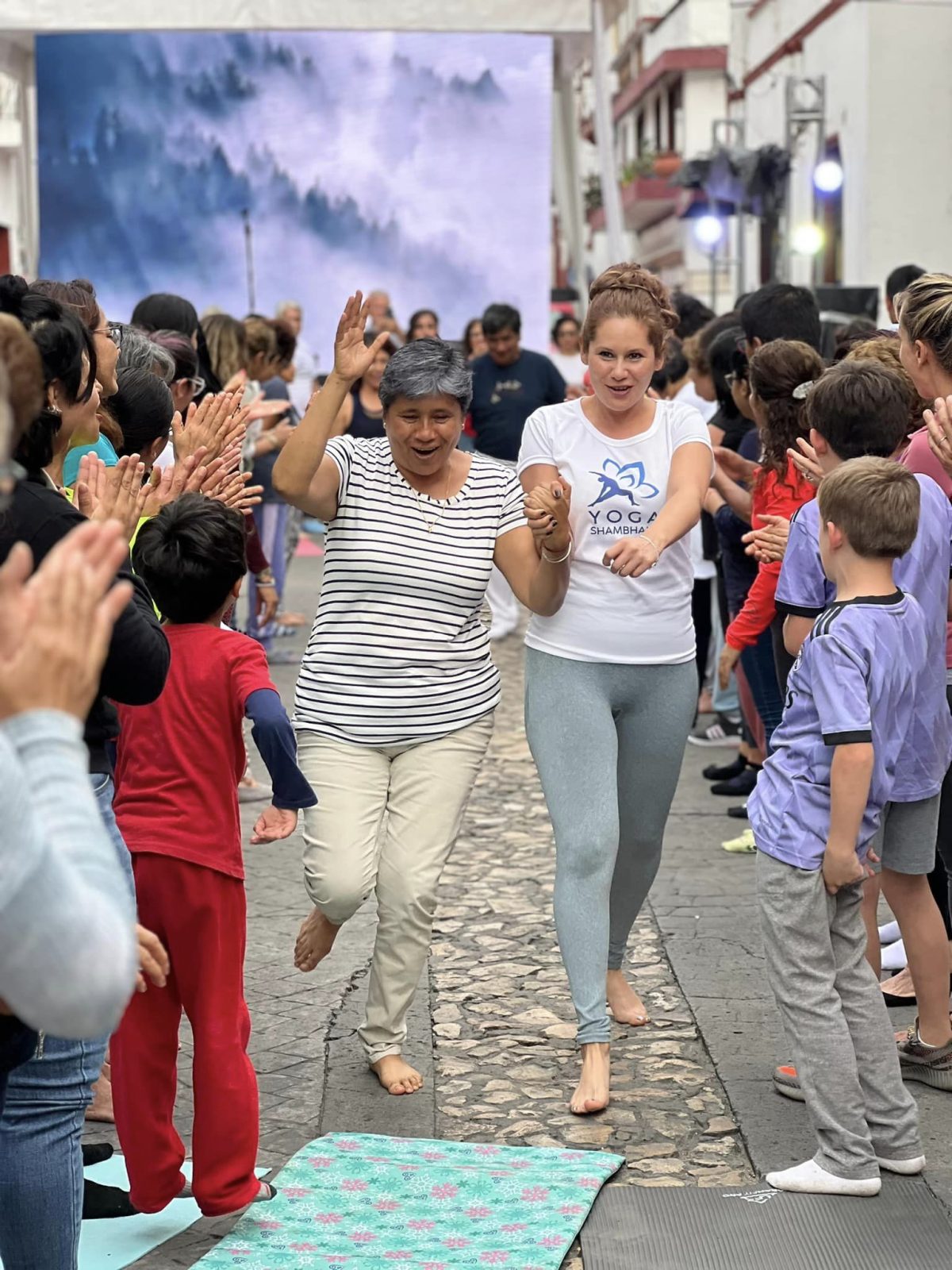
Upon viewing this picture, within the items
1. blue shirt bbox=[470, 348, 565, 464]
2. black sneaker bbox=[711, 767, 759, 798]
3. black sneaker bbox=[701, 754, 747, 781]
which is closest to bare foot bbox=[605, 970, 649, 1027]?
black sneaker bbox=[711, 767, 759, 798]

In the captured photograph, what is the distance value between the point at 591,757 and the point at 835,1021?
0.98 meters

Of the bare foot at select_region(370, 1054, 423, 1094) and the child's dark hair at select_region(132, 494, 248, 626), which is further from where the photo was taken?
the bare foot at select_region(370, 1054, 423, 1094)

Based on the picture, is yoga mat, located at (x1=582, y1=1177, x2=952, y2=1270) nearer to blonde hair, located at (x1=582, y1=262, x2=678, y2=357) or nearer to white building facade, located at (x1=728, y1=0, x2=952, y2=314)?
blonde hair, located at (x1=582, y1=262, x2=678, y2=357)

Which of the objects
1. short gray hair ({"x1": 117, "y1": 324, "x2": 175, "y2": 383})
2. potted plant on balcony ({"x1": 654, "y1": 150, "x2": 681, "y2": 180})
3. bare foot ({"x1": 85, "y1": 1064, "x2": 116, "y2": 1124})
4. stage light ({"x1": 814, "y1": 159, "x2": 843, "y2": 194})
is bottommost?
bare foot ({"x1": 85, "y1": 1064, "x2": 116, "y2": 1124})

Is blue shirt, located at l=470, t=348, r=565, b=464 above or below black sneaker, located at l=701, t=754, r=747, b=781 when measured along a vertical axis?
above

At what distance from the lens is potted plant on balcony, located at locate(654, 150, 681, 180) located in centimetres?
3992

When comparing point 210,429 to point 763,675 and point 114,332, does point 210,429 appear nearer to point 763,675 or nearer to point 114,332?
point 114,332

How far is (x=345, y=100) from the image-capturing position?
52.5ft

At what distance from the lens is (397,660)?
15.5ft

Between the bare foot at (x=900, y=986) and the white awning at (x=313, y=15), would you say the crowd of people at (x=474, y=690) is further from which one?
the white awning at (x=313, y=15)

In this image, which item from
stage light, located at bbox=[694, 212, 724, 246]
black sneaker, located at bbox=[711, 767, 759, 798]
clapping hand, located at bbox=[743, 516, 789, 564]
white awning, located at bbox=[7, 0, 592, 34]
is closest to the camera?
clapping hand, located at bbox=[743, 516, 789, 564]

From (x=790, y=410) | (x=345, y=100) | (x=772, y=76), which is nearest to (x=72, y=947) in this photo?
(x=790, y=410)

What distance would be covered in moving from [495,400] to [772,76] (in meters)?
17.2

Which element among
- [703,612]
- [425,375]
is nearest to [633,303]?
[425,375]
